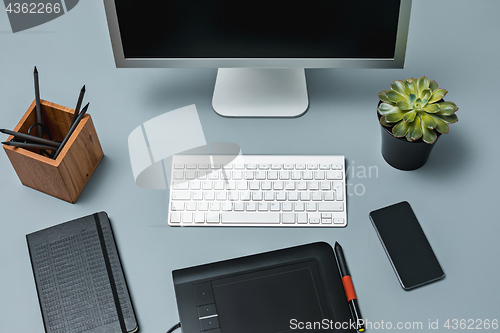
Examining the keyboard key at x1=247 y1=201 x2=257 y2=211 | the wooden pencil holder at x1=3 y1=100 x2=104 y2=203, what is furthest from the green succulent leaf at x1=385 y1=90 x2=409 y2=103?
the wooden pencil holder at x1=3 y1=100 x2=104 y2=203

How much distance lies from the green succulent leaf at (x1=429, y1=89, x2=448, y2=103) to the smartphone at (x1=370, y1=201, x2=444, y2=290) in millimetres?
201

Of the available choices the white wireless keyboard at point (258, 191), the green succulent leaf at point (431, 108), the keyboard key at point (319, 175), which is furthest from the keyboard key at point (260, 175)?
the green succulent leaf at point (431, 108)

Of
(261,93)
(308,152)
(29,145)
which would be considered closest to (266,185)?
(308,152)

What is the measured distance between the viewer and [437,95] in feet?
2.89

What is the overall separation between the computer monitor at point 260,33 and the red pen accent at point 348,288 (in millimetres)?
425

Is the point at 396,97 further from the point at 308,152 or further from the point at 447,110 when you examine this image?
the point at 308,152

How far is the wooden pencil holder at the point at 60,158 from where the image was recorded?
86cm

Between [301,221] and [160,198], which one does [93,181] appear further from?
[301,221]

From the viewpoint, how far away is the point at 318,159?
0.97 m

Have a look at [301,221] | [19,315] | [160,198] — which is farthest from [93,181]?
[301,221]

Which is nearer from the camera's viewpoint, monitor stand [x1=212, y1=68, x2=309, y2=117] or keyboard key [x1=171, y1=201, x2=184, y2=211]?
keyboard key [x1=171, y1=201, x2=184, y2=211]

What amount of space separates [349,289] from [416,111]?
34 cm

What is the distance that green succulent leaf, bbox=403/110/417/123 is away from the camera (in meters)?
0.86

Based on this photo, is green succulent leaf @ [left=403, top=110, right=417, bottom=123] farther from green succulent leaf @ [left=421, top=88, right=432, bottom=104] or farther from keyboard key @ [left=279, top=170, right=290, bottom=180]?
keyboard key @ [left=279, top=170, right=290, bottom=180]
